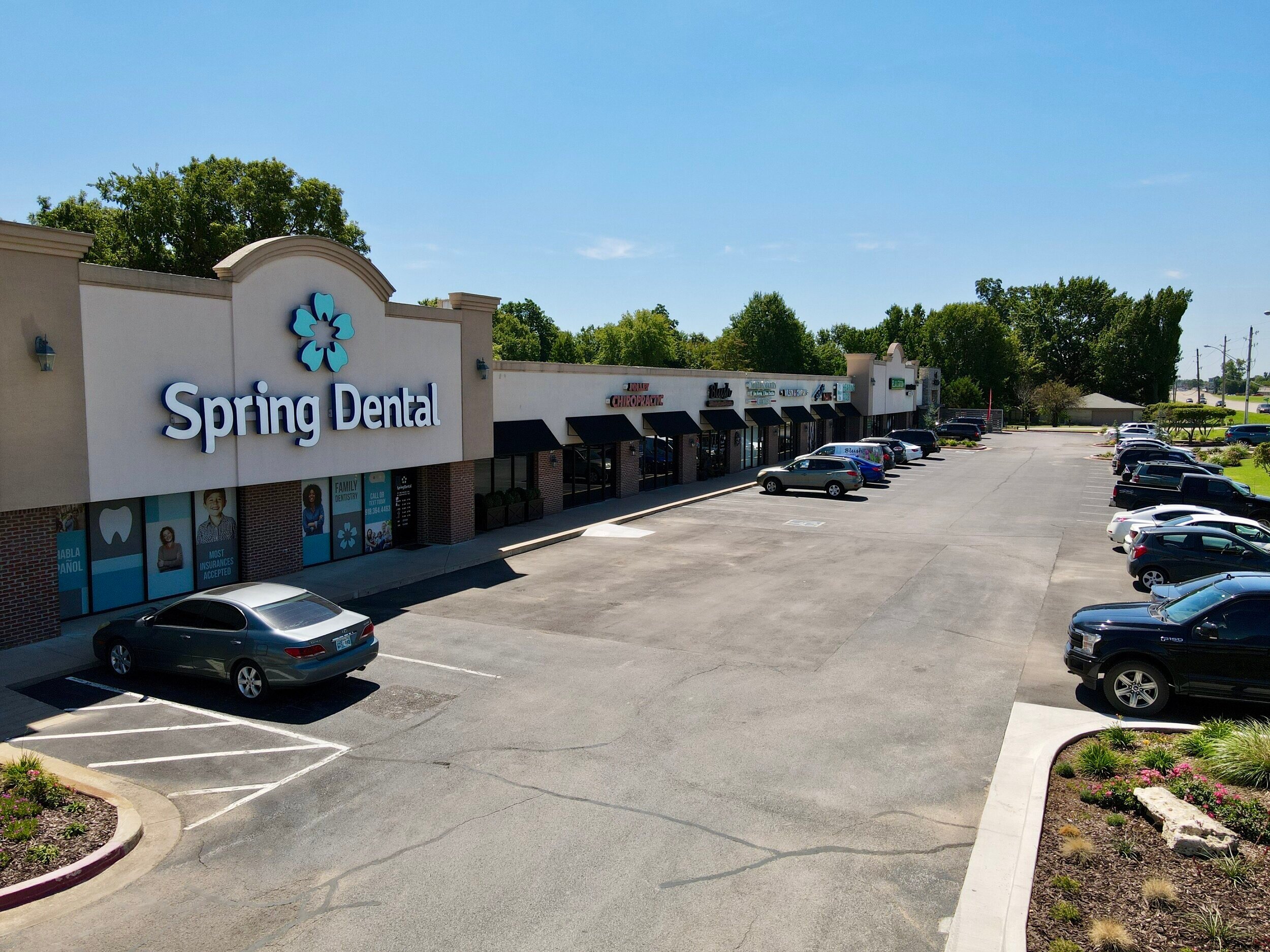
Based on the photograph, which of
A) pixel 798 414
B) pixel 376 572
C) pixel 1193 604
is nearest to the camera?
pixel 1193 604

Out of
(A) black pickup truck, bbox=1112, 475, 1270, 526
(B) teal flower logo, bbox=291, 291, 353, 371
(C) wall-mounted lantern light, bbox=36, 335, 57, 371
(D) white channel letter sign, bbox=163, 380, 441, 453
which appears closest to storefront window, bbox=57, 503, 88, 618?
(D) white channel letter sign, bbox=163, 380, 441, 453

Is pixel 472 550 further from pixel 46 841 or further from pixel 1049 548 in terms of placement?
pixel 1049 548

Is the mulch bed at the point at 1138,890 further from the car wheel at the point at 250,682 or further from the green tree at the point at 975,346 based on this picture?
the green tree at the point at 975,346

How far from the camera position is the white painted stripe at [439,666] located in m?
12.7

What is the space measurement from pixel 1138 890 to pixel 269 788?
838 centimetres

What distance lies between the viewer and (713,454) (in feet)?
132

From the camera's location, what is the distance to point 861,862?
7.46 metres

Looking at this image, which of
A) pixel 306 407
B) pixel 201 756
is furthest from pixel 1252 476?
pixel 201 756

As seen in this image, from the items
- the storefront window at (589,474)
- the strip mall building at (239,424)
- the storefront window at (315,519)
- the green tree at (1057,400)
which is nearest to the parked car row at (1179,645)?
the strip mall building at (239,424)

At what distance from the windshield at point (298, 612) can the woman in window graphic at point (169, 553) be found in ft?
19.1

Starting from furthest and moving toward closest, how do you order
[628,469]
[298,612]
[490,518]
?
[628,469]
[490,518]
[298,612]

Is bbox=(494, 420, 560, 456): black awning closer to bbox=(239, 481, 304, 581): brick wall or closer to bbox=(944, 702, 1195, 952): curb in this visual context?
bbox=(239, 481, 304, 581): brick wall

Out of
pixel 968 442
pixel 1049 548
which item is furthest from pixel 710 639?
pixel 968 442

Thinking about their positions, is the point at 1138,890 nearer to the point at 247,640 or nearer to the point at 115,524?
the point at 247,640
